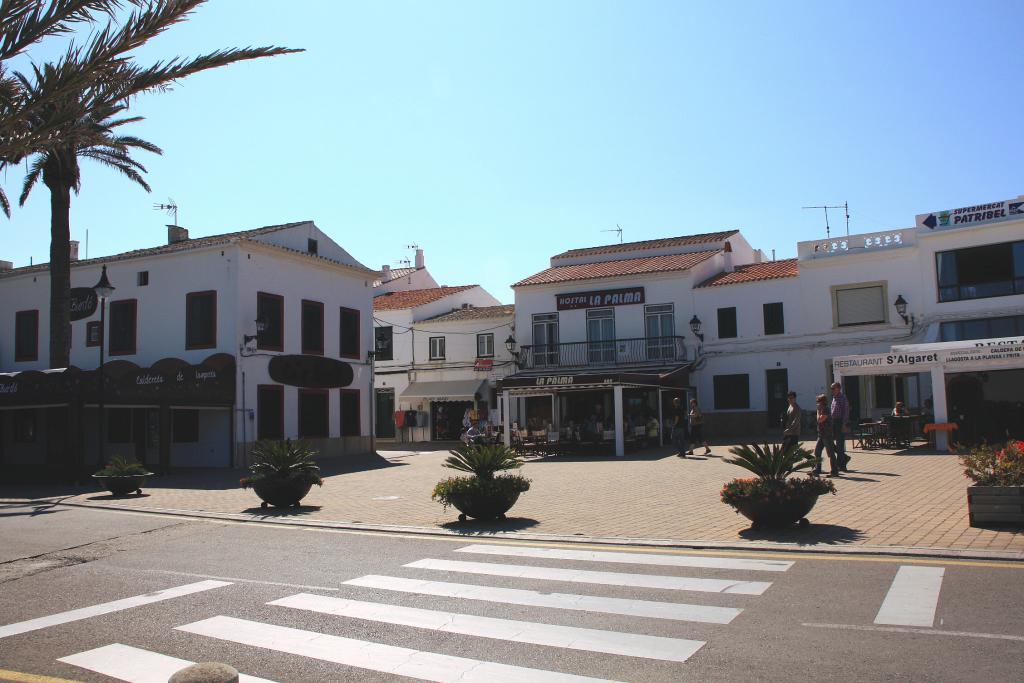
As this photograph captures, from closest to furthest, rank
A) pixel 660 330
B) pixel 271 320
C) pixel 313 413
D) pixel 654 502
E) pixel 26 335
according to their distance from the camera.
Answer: pixel 654 502
pixel 271 320
pixel 313 413
pixel 26 335
pixel 660 330

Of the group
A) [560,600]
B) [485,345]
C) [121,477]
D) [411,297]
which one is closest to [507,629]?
[560,600]

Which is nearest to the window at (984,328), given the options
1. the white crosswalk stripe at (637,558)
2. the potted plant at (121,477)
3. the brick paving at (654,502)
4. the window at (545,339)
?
the brick paving at (654,502)

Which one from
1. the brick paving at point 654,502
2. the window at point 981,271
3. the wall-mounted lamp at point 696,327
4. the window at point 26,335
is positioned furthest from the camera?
the wall-mounted lamp at point 696,327

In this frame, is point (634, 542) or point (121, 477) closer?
point (634, 542)

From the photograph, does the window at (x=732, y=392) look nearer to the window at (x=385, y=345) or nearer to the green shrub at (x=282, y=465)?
the window at (x=385, y=345)

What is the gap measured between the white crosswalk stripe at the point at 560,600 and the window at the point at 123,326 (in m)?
23.4

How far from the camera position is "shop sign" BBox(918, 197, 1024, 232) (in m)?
26.5

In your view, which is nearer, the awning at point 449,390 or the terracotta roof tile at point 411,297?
the awning at point 449,390

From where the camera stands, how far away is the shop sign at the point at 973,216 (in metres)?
26.5

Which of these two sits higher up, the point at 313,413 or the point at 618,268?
the point at 618,268

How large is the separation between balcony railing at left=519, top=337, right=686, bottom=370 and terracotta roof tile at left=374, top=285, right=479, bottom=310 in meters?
7.25

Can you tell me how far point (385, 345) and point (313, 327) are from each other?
1117 centimetres

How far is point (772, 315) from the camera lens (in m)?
31.8

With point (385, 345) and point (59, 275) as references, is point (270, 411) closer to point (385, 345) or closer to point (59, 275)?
point (59, 275)
